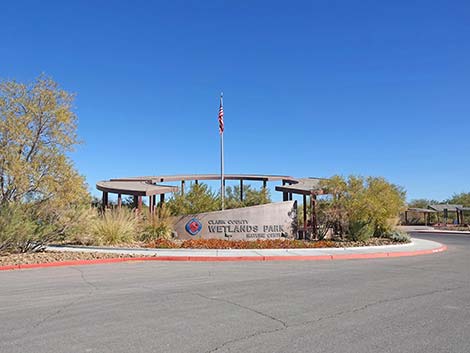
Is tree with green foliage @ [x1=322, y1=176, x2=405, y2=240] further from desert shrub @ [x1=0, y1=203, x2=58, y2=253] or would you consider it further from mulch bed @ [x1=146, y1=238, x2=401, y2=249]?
desert shrub @ [x1=0, y1=203, x2=58, y2=253]

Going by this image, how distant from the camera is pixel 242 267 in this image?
12.6m

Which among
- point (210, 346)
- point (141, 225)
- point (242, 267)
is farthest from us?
point (141, 225)

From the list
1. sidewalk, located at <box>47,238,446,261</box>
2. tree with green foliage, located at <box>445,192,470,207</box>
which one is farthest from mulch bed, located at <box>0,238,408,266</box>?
tree with green foliage, located at <box>445,192,470,207</box>

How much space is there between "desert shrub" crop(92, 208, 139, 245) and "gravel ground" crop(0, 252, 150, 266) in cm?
319

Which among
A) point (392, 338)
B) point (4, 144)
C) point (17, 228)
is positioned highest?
point (4, 144)

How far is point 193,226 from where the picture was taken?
2112 cm

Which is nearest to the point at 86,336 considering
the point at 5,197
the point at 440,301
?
the point at 440,301

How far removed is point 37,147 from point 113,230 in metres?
5.02

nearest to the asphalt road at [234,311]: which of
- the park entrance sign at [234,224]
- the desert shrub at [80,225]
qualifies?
the desert shrub at [80,225]

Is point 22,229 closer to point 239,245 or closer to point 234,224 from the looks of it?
point 239,245

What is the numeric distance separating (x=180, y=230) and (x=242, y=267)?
913 cm

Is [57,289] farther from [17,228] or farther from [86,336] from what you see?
[17,228]

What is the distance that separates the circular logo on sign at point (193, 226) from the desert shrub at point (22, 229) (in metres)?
6.94

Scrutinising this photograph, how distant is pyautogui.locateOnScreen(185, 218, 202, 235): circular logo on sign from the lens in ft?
69.2
